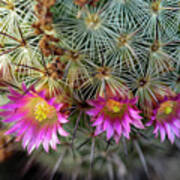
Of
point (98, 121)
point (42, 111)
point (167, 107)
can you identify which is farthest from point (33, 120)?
point (167, 107)

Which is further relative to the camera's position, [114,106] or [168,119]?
[168,119]

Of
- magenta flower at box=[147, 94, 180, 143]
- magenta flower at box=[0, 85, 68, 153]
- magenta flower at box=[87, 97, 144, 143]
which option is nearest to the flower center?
magenta flower at box=[0, 85, 68, 153]

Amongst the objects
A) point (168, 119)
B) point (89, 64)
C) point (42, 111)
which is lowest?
A: point (168, 119)

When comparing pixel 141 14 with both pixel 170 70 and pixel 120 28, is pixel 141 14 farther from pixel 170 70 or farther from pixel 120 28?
pixel 170 70

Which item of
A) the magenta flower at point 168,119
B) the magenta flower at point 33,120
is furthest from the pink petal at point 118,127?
the magenta flower at point 33,120

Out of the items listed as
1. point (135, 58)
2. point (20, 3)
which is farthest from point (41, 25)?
point (135, 58)

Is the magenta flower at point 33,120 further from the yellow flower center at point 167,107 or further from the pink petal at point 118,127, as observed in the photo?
the yellow flower center at point 167,107

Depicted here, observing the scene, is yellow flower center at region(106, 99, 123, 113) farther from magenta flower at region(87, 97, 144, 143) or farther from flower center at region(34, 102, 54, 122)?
flower center at region(34, 102, 54, 122)

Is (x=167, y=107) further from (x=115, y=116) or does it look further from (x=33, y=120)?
(x=33, y=120)
